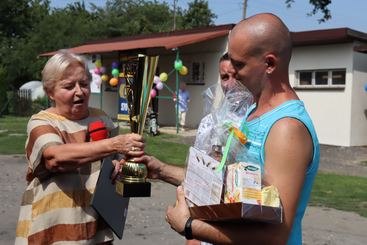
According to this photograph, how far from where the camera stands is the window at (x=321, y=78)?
55.0 ft

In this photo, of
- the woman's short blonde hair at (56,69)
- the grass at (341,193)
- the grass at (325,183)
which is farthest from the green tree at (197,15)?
the woman's short blonde hair at (56,69)

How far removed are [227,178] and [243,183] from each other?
0.09 metres

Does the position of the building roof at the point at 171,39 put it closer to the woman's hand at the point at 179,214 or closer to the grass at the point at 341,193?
the grass at the point at 341,193

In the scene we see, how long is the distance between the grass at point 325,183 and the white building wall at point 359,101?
18.8ft

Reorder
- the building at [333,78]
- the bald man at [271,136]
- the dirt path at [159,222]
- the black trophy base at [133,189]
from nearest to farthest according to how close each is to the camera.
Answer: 1. the bald man at [271,136]
2. the black trophy base at [133,189]
3. the dirt path at [159,222]
4. the building at [333,78]

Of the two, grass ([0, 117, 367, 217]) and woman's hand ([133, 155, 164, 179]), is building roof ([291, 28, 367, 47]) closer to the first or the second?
grass ([0, 117, 367, 217])

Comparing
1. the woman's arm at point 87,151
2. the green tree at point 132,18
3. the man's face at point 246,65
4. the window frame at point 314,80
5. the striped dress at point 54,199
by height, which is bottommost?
the striped dress at point 54,199

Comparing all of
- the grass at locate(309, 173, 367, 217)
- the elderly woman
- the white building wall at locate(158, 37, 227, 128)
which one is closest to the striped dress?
the elderly woman

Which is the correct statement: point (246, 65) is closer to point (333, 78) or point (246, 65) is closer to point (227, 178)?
point (227, 178)

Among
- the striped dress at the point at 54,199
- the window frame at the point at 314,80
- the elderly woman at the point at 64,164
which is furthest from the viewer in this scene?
the window frame at the point at 314,80

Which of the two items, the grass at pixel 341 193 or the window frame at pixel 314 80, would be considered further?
the window frame at pixel 314 80

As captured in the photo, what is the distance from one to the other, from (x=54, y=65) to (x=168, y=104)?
19.4 m

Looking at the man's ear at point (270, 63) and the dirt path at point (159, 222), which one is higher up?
the man's ear at point (270, 63)

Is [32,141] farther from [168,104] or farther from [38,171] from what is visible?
[168,104]
